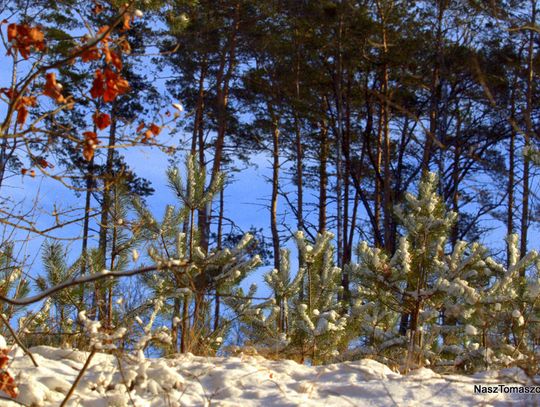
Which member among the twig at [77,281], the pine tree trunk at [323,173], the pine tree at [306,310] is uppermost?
the pine tree trunk at [323,173]

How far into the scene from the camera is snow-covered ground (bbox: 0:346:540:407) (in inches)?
119

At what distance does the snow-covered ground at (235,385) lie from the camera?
3018 mm

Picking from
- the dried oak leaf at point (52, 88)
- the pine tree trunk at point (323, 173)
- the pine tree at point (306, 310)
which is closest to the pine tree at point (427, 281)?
the pine tree at point (306, 310)

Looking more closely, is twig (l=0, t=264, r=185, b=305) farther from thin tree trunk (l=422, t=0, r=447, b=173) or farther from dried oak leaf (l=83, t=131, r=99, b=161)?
thin tree trunk (l=422, t=0, r=447, b=173)

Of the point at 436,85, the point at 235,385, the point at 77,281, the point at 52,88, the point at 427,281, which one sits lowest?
the point at 235,385

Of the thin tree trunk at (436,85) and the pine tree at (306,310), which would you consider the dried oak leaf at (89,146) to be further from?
the thin tree trunk at (436,85)

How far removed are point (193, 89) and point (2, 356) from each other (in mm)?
16073

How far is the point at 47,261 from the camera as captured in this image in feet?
20.4

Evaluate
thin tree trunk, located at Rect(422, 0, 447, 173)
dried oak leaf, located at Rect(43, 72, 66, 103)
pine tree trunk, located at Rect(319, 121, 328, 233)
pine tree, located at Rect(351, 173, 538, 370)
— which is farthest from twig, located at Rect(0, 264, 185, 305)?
pine tree trunk, located at Rect(319, 121, 328, 233)

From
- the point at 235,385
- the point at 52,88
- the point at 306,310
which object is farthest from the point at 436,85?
the point at 52,88

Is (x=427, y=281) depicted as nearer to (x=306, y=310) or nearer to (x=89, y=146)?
(x=306, y=310)

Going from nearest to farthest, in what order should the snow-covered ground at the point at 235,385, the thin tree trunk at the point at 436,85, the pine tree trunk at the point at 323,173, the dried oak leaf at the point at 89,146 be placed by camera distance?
the dried oak leaf at the point at 89,146
the snow-covered ground at the point at 235,385
the thin tree trunk at the point at 436,85
the pine tree trunk at the point at 323,173

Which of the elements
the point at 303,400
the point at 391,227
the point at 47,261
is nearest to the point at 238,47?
the point at 391,227

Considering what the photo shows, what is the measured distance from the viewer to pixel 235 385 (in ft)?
10.9
